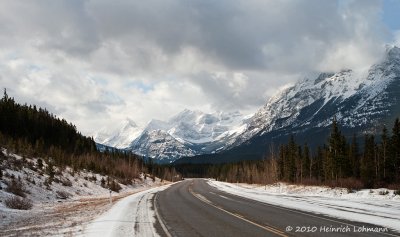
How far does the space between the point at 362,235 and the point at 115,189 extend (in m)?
48.3

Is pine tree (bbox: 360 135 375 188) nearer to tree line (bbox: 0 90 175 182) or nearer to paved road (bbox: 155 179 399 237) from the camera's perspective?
tree line (bbox: 0 90 175 182)

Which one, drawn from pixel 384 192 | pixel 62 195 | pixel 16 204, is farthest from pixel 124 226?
pixel 384 192

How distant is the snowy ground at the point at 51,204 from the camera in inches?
690

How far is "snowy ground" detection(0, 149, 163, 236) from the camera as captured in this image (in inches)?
690

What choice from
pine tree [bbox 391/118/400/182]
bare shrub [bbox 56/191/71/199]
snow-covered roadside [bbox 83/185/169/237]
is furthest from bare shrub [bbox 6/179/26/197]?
pine tree [bbox 391/118/400/182]

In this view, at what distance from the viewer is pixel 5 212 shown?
77.0ft

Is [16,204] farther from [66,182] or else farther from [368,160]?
[368,160]

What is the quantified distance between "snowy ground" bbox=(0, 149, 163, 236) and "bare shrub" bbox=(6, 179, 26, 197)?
354 mm

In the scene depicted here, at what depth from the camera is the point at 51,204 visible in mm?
32062

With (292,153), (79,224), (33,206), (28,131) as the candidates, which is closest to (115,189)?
(33,206)

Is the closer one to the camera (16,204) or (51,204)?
(16,204)

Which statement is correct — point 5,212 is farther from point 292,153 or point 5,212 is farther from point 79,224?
point 292,153

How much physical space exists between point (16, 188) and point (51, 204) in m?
2.78

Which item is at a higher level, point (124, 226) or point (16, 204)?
point (124, 226)
